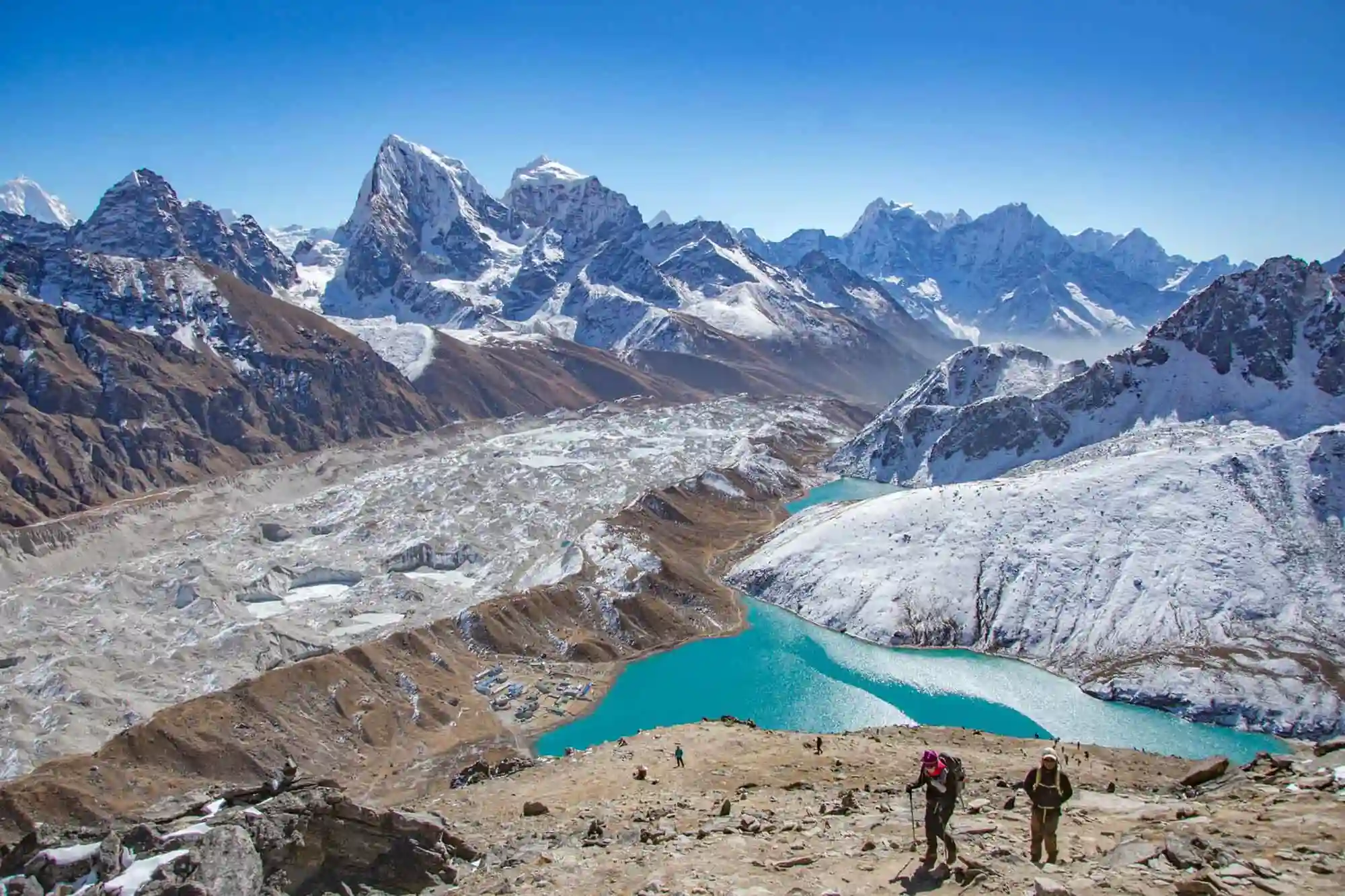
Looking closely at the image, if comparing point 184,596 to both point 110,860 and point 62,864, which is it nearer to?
point 62,864

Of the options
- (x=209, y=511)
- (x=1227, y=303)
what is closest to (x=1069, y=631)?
(x=1227, y=303)

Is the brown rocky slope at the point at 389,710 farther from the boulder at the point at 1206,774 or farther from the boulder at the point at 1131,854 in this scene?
the boulder at the point at 1131,854

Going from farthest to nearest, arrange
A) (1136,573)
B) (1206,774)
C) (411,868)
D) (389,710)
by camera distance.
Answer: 1. (1136,573)
2. (389,710)
3. (1206,774)
4. (411,868)

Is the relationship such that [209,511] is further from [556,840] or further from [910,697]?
[556,840]

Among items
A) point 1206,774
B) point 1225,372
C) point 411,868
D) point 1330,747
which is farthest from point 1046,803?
point 1225,372

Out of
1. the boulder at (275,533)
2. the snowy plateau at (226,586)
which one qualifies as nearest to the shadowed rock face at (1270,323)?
the snowy plateau at (226,586)

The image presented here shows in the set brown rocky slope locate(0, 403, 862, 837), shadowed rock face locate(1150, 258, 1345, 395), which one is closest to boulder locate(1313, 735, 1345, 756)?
brown rocky slope locate(0, 403, 862, 837)
